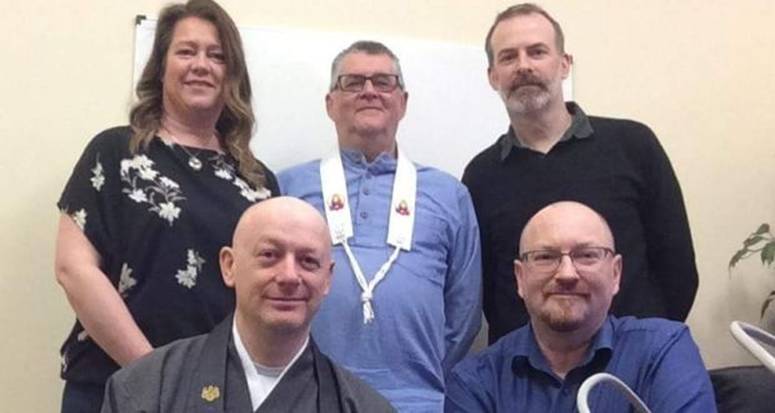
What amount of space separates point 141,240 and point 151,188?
0.40 feet

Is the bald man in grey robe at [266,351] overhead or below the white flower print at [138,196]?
below

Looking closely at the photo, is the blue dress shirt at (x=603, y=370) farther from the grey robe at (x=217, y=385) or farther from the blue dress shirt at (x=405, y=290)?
the grey robe at (x=217, y=385)

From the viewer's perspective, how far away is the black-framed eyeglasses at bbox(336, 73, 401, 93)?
242 cm

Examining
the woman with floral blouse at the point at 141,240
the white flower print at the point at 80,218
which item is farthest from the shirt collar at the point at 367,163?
the white flower print at the point at 80,218

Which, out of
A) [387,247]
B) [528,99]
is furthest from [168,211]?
[528,99]

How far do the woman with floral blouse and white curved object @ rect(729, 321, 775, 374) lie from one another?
1052 millimetres

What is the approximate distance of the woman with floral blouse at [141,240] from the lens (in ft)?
6.75

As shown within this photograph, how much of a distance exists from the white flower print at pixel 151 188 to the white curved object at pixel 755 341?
3.82 ft

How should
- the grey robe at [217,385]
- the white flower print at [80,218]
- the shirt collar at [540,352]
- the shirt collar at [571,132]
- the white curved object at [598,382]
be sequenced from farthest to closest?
the shirt collar at [571,132], the white flower print at [80,218], the shirt collar at [540,352], the grey robe at [217,385], the white curved object at [598,382]

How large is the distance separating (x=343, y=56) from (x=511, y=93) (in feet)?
1.45

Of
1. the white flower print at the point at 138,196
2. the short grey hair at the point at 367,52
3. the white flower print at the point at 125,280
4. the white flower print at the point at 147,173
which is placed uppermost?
the short grey hair at the point at 367,52

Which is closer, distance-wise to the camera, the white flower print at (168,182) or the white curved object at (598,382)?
the white curved object at (598,382)

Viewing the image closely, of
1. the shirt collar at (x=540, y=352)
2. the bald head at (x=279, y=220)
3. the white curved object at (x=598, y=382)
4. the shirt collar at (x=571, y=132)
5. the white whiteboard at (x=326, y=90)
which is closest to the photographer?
the white curved object at (x=598, y=382)

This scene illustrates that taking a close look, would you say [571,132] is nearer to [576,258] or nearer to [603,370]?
[576,258]
